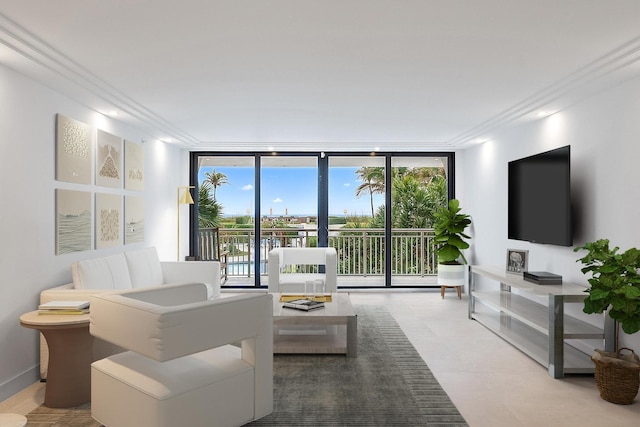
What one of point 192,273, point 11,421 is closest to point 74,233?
point 192,273

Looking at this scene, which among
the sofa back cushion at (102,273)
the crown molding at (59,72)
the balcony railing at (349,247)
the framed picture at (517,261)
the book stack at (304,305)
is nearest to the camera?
the crown molding at (59,72)

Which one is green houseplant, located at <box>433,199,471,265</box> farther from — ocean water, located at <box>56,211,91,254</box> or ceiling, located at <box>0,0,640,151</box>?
ocean water, located at <box>56,211,91,254</box>

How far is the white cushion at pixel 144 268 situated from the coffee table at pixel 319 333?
1597 mm

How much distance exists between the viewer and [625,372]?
3010 mm

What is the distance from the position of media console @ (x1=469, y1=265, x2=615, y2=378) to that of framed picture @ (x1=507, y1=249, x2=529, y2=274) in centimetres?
10

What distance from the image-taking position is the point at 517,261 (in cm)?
479

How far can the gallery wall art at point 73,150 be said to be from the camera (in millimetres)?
3824

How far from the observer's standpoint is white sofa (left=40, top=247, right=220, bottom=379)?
3.41m

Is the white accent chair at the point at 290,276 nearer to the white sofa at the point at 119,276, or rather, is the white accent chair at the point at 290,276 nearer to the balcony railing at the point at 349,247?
the white sofa at the point at 119,276

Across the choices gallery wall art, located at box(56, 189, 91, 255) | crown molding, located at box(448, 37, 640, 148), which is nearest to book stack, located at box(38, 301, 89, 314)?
gallery wall art, located at box(56, 189, 91, 255)

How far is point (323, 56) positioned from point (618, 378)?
10.2ft

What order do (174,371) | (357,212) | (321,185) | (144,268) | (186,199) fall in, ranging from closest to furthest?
1. (174,371)
2. (144,268)
3. (186,199)
4. (321,185)
5. (357,212)

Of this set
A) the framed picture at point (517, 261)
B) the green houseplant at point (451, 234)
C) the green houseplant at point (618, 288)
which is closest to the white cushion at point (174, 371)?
the green houseplant at point (618, 288)

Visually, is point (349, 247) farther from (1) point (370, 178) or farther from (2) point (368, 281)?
(1) point (370, 178)
